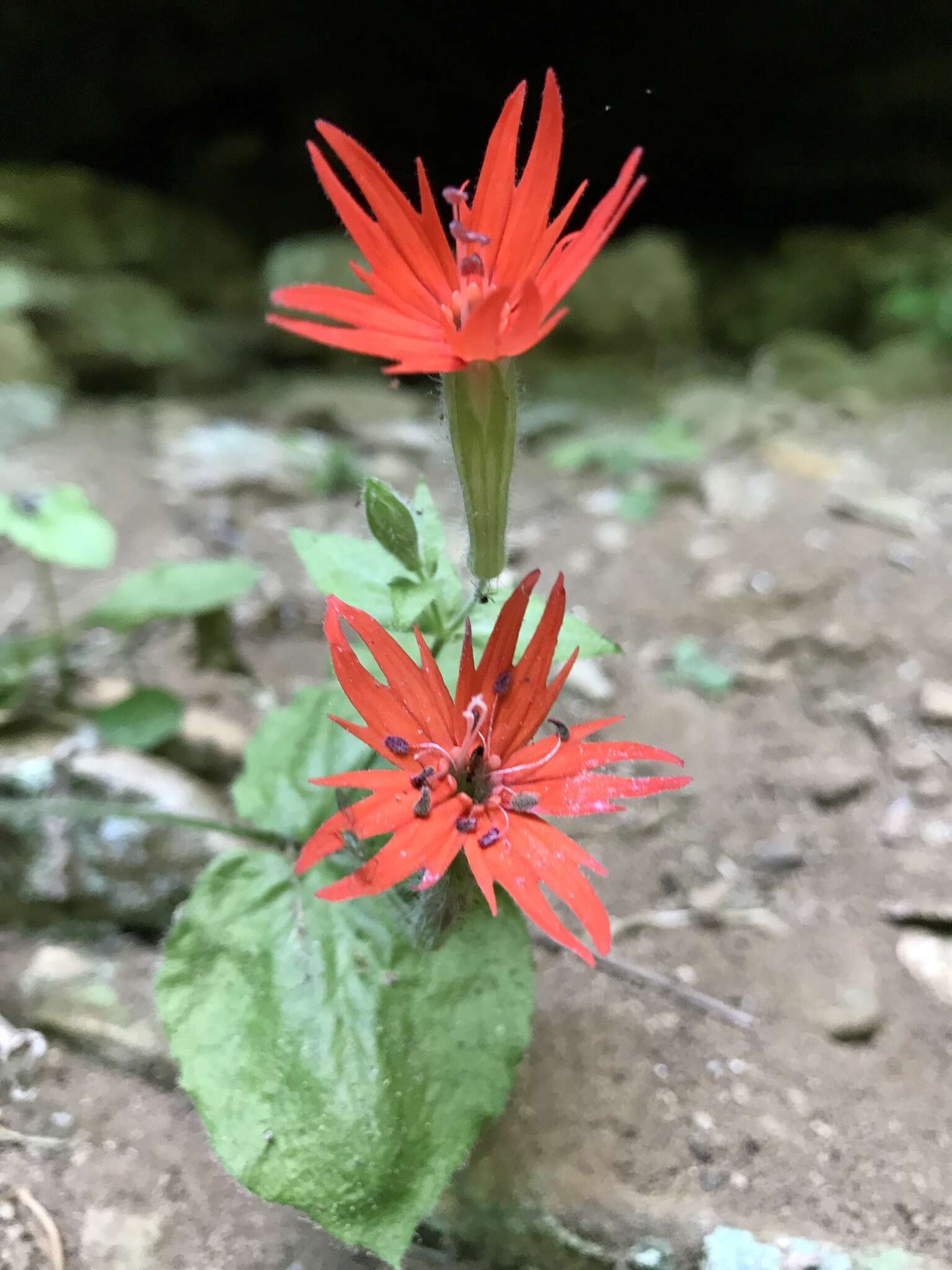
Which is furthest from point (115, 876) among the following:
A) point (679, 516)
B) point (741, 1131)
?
point (679, 516)

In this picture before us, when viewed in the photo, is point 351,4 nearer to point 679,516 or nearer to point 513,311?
point 679,516

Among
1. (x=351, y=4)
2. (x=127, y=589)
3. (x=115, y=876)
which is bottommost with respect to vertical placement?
(x=115, y=876)

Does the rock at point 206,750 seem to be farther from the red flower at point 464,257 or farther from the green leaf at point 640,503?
the green leaf at point 640,503

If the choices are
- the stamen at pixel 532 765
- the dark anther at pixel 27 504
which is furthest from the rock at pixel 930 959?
the dark anther at pixel 27 504

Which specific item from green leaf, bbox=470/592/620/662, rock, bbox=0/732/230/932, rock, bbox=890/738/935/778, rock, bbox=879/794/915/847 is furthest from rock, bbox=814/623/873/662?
rock, bbox=0/732/230/932

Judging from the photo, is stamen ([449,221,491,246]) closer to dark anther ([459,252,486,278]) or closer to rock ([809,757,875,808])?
dark anther ([459,252,486,278])

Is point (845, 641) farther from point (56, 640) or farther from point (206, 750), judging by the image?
point (56, 640)
